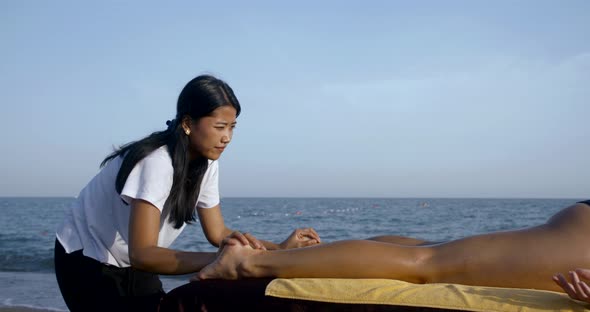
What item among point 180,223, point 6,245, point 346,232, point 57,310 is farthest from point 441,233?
point 180,223

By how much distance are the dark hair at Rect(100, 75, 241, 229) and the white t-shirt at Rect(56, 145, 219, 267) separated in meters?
0.04

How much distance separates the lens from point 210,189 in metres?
2.83

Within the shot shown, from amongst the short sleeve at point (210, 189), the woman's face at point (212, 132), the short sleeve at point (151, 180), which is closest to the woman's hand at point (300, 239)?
the short sleeve at point (210, 189)

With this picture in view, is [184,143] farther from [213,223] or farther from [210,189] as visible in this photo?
[213,223]

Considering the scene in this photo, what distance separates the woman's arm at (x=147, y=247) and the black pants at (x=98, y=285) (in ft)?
0.65

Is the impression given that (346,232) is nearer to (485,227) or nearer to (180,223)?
(485,227)

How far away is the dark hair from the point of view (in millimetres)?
2436

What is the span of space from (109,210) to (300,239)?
858 millimetres

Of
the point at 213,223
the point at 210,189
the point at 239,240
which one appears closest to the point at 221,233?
the point at 213,223

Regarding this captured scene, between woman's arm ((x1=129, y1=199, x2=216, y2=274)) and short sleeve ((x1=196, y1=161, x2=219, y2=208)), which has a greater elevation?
short sleeve ((x1=196, y1=161, x2=219, y2=208))

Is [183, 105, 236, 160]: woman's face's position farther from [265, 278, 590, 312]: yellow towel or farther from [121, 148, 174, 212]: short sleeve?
[265, 278, 590, 312]: yellow towel

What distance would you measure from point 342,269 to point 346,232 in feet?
50.1

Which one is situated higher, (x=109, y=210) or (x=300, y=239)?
(x=109, y=210)

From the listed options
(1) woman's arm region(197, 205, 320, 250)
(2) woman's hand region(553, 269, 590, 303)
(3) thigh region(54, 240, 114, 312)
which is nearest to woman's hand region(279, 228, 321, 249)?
(1) woman's arm region(197, 205, 320, 250)
